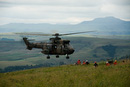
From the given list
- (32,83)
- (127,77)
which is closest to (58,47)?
(32,83)

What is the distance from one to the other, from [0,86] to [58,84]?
19.1 feet

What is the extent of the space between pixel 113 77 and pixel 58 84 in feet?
19.1

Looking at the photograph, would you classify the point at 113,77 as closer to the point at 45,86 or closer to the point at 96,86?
the point at 96,86

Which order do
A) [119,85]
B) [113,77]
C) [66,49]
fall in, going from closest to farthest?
[119,85] → [113,77] → [66,49]

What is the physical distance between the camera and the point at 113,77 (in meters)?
21.9

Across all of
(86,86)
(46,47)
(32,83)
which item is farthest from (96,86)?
(46,47)

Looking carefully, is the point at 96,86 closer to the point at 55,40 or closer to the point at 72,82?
the point at 72,82

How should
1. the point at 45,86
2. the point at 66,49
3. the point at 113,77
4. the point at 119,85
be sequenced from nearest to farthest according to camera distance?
the point at 119,85 < the point at 45,86 < the point at 113,77 < the point at 66,49

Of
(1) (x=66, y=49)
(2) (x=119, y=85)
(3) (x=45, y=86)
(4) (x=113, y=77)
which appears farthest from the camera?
(1) (x=66, y=49)

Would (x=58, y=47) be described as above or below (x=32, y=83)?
above

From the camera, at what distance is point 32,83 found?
874 inches

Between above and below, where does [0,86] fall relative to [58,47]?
below

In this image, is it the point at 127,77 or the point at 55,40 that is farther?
the point at 55,40

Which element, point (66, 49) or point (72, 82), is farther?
point (66, 49)
